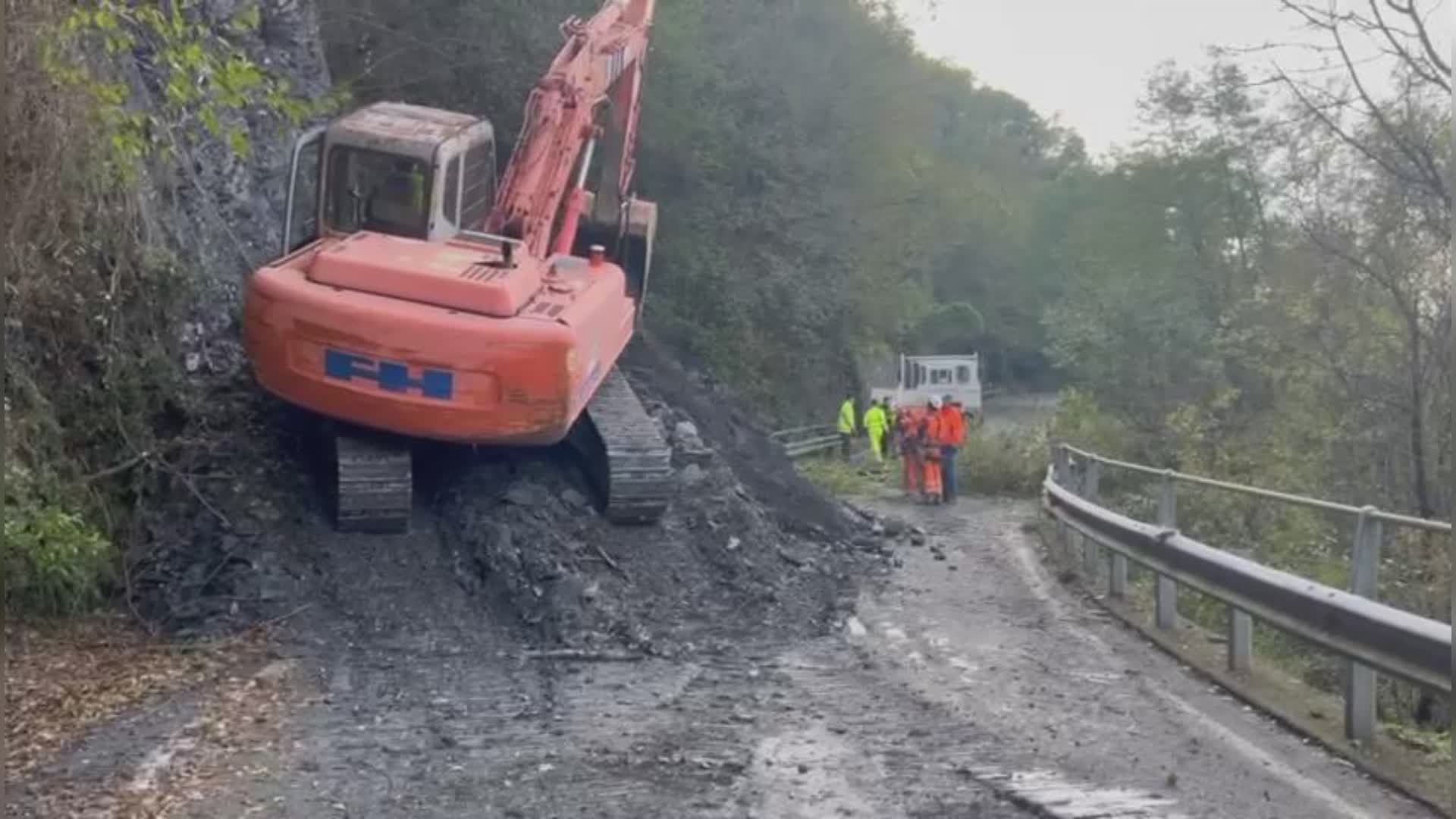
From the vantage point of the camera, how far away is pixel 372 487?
39.7ft

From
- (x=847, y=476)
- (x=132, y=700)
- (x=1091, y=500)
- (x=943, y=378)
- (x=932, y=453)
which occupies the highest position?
(x=1091, y=500)

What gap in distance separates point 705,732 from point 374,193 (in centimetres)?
701

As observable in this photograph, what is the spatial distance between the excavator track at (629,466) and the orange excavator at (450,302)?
0.6 inches

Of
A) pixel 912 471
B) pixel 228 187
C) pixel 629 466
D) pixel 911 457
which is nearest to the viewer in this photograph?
pixel 629 466

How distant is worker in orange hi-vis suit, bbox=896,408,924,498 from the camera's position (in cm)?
2505

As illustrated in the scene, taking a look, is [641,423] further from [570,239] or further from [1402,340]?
[1402,340]

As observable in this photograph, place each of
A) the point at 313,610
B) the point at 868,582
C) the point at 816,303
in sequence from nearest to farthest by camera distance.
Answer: the point at 313,610, the point at 868,582, the point at 816,303

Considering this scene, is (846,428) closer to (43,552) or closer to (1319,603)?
(43,552)

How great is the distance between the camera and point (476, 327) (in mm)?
11258

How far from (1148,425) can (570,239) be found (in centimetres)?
2074

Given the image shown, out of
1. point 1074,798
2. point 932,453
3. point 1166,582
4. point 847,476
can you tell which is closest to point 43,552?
point 1074,798

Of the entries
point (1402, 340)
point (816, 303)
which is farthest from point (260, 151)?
point (816, 303)

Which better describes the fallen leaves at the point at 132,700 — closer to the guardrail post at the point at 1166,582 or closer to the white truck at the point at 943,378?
the guardrail post at the point at 1166,582

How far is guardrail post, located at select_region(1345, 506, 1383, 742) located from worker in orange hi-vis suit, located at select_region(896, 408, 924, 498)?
57.7ft
